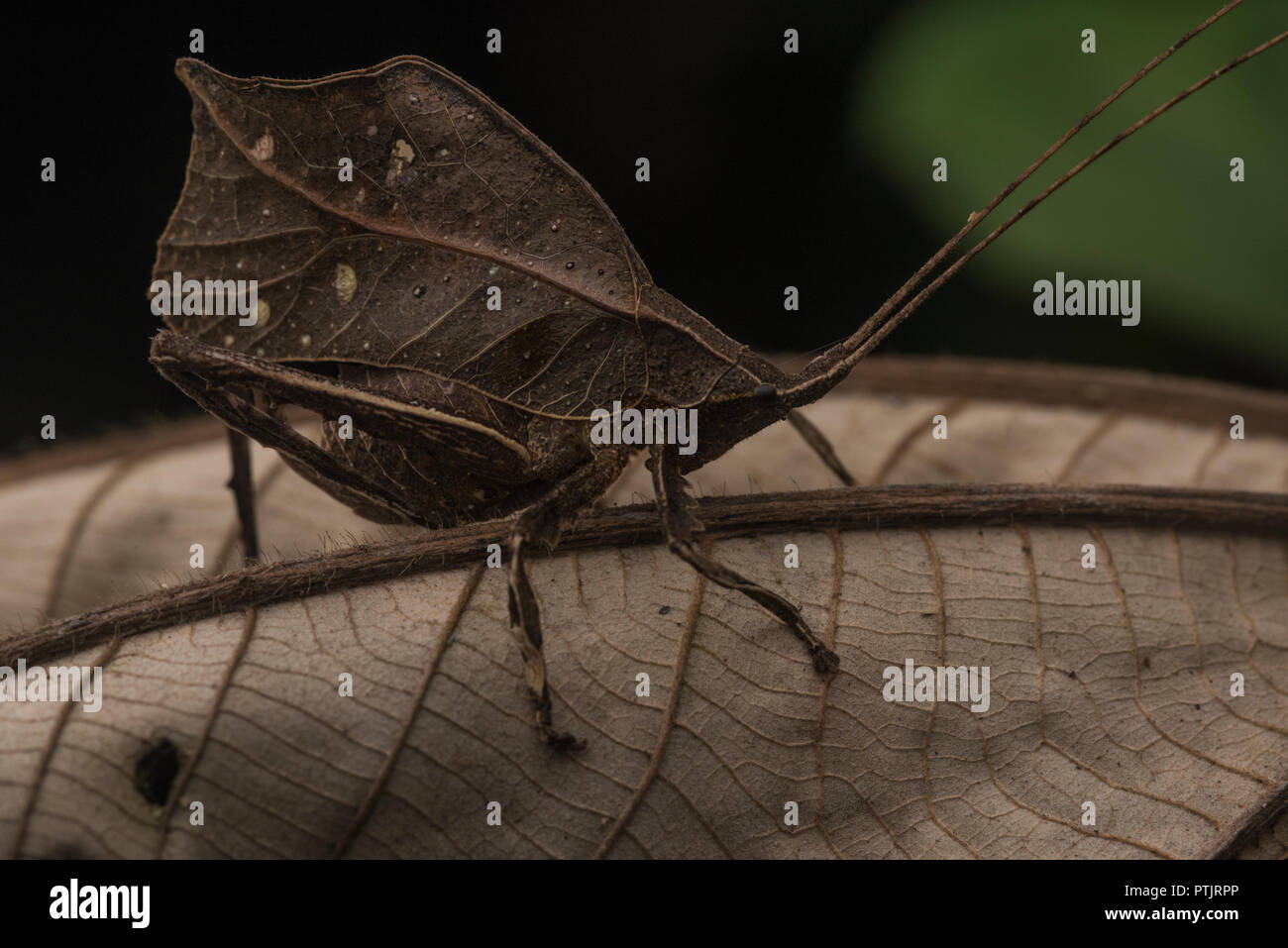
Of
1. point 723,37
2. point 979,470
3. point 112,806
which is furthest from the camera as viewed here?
point 723,37

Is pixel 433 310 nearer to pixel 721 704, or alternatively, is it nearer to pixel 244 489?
pixel 244 489

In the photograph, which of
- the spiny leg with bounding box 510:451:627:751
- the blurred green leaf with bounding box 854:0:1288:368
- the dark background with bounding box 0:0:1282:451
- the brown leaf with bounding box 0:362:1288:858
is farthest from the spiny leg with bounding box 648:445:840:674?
the blurred green leaf with bounding box 854:0:1288:368

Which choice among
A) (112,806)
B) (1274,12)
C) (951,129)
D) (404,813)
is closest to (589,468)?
(404,813)

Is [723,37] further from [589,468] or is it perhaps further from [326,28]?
[589,468]

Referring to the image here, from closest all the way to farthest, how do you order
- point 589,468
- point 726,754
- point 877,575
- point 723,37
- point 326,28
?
point 726,754
point 877,575
point 589,468
point 326,28
point 723,37

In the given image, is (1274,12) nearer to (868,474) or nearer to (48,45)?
(868,474)
